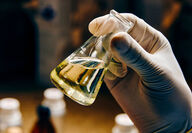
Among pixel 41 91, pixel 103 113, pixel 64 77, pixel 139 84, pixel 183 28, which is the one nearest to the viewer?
pixel 64 77

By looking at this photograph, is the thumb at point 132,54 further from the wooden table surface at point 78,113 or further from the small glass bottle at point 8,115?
the wooden table surface at point 78,113

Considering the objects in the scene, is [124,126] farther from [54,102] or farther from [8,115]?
[8,115]

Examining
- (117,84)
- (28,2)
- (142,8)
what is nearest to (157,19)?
(142,8)

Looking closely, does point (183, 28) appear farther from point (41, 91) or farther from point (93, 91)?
point (93, 91)

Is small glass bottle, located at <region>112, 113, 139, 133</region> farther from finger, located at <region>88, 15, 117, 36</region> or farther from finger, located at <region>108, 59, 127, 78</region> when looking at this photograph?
finger, located at <region>88, 15, 117, 36</region>

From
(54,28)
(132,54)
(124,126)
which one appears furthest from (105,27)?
(54,28)

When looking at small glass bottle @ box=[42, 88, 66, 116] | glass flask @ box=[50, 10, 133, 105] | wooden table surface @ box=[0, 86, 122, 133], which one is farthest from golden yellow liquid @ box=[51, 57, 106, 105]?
wooden table surface @ box=[0, 86, 122, 133]
